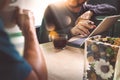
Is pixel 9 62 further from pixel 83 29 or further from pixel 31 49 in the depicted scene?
Result: pixel 83 29

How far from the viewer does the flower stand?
2.19ft

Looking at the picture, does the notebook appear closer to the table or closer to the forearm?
the table

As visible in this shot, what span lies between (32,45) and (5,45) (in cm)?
12

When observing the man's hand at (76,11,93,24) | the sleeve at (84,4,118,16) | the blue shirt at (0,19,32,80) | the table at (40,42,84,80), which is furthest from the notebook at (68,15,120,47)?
the blue shirt at (0,19,32,80)

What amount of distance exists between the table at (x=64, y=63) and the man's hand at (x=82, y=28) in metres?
0.12

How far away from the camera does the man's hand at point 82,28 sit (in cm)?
106

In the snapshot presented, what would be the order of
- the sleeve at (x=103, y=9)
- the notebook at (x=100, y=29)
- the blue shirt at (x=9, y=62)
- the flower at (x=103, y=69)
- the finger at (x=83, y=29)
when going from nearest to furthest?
1. the blue shirt at (x=9, y=62)
2. the flower at (x=103, y=69)
3. the notebook at (x=100, y=29)
4. the finger at (x=83, y=29)
5. the sleeve at (x=103, y=9)

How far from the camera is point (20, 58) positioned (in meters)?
0.47

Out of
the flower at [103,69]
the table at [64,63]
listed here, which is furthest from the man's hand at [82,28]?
the flower at [103,69]

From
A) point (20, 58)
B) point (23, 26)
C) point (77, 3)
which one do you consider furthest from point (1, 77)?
point (77, 3)

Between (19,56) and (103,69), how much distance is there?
31cm

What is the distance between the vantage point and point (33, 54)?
547 mm

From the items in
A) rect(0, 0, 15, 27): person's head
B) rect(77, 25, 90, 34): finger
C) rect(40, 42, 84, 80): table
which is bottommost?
rect(40, 42, 84, 80): table

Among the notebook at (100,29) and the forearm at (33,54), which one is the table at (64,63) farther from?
the forearm at (33,54)
